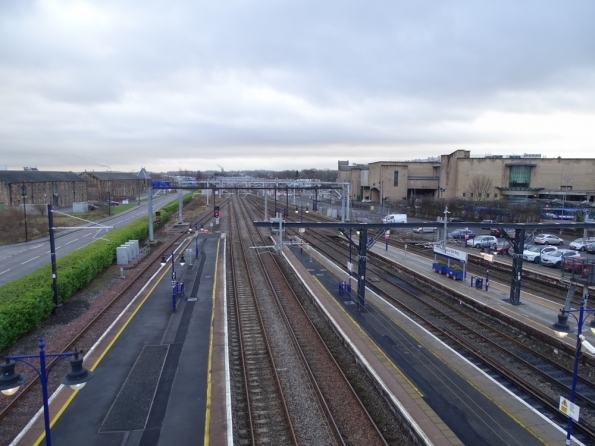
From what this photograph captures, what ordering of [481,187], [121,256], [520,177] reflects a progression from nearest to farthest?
[121,256] → [481,187] → [520,177]

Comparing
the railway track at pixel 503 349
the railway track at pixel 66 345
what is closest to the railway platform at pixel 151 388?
the railway track at pixel 66 345

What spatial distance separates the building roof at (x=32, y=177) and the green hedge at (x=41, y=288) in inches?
1641

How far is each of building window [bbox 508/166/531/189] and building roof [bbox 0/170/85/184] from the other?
75976 mm

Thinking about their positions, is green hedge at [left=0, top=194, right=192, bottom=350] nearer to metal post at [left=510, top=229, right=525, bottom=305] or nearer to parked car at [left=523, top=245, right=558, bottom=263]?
metal post at [left=510, top=229, right=525, bottom=305]

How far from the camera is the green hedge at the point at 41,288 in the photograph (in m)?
14.5

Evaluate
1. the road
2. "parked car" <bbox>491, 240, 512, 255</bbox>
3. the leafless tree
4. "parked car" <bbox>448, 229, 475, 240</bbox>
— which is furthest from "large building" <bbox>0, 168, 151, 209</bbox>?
the leafless tree

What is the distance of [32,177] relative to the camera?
216ft

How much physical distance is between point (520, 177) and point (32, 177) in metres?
79.3

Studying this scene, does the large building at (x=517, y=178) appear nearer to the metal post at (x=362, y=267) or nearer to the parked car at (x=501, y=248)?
the parked car at (x=501, y=248)

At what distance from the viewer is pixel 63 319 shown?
57.5 feet

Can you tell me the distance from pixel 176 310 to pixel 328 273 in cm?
1125

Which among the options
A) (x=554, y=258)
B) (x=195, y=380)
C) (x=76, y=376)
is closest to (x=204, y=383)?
(x=195, y=380)

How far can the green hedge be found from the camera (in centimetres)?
1452

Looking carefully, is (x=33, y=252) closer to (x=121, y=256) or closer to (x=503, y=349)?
(x=121, y=256)
